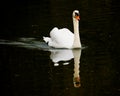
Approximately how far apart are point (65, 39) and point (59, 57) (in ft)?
7.73

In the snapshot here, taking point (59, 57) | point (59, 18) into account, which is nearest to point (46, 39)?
point (59, 57)

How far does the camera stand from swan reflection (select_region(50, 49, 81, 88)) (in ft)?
55.3

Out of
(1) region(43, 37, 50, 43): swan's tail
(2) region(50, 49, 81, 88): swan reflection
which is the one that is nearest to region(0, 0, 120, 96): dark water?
(2) region(50, 49, 81, 88): swan reflection

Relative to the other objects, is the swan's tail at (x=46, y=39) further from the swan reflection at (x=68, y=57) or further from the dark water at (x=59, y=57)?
the swan reflection at (x=68, y=57)

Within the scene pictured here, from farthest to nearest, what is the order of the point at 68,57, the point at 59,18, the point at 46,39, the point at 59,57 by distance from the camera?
the point at 59,18 → the point at 46,39 → the point at 59,57 → the point at 68,57

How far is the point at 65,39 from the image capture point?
72.4 ft

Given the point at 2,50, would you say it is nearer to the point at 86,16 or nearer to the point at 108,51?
the point at 108,51

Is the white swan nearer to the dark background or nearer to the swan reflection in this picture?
the swan reflection

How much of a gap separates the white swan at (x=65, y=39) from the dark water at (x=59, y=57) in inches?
11.0

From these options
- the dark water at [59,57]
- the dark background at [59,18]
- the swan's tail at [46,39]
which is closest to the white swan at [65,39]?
the swan's tail at [46,39]

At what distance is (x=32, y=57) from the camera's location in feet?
64.4

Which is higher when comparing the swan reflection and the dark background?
the dark background

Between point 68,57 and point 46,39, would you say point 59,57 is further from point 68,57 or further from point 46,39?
point 46,39

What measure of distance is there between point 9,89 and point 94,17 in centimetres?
1138
